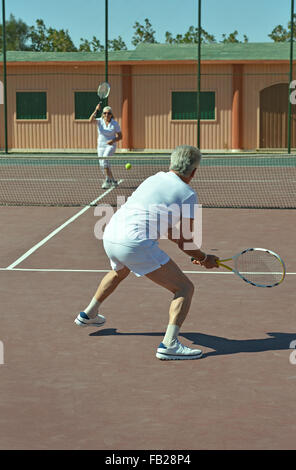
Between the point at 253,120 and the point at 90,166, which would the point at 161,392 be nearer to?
the point at 90,166

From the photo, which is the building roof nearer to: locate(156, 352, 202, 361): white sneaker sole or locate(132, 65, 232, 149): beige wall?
locate(132, 65, 232, 149): beige wall

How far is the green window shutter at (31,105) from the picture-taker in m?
33.1

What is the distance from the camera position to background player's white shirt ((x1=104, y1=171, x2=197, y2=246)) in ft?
18.7

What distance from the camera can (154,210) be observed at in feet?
19.0

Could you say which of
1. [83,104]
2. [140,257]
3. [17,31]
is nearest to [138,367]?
[140,257]

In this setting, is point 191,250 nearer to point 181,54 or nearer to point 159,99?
point 159,99

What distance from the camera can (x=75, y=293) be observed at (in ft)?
26.3

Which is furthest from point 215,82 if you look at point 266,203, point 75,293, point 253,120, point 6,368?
point 6,368

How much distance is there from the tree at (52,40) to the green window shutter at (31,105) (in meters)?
33.1

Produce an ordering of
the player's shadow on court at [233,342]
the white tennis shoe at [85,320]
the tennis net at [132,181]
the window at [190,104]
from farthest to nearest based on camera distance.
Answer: the window at [190,104], the tennis net at [132,181], the white tennis shoe at [85,320], the player's shadow on court at [233,342]

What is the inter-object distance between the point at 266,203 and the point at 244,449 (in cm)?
1178

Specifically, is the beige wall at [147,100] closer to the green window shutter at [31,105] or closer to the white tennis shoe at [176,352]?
the green window shutter at [31,105]

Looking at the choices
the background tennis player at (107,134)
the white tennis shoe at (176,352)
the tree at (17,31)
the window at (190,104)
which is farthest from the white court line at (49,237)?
the tree at (17,31)

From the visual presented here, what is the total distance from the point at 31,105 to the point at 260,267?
28.0 metres
